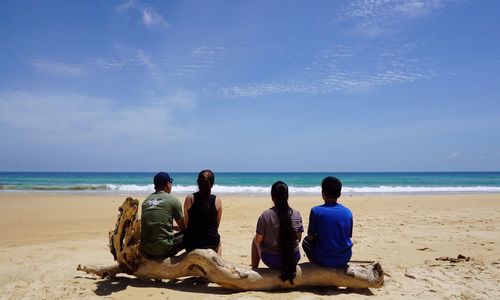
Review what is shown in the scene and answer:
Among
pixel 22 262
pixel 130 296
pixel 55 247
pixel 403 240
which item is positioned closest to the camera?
pixel 130 296

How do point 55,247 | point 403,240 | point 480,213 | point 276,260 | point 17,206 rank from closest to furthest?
point 276,260
point 55,247
point 403,240
point 480,213
point 17,206

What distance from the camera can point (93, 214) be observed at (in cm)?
1243

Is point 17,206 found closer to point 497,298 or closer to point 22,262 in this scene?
point 22,262

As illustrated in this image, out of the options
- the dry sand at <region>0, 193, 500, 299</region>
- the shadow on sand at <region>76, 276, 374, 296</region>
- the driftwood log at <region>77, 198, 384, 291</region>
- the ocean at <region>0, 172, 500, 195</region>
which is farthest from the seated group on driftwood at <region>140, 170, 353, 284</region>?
the ocean at <region>0, 172, 500, 195</region>

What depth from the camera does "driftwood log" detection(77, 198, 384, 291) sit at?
4375mm

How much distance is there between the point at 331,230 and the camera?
4359 millimetres

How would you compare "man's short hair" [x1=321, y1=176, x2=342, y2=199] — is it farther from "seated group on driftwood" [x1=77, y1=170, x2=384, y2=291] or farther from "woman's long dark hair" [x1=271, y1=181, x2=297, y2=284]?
"woman's long dark hair" [x1=271, y1=181, x2=297, y2=284]

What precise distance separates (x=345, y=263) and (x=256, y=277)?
1.22 meters

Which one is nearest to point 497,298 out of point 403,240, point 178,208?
point 403,240

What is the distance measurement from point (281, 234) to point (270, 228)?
0.16 m

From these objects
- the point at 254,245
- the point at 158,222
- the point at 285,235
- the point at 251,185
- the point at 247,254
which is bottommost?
the point at 251,185

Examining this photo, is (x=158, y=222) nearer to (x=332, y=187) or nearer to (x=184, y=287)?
(x=184, y=287)

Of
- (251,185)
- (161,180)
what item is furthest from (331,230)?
(251,185)

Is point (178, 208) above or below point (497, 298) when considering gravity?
above
